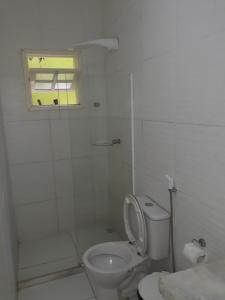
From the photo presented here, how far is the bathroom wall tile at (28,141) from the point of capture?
263 centimetres

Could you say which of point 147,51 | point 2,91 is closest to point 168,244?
point 147,51

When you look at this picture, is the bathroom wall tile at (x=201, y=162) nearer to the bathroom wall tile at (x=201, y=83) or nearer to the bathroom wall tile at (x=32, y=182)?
the bathroom wall tile at (x=201, y=83)

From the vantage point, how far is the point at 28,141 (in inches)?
106

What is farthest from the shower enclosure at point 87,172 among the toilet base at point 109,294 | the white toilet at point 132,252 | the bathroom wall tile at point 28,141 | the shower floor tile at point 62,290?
the toilet base at point 109,294

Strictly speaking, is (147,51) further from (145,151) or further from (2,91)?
(2,91)

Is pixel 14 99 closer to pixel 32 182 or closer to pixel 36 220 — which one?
pixel 32 182

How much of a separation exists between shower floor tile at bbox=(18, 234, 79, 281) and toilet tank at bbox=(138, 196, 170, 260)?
1.05 meters

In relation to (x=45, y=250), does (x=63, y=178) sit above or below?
above

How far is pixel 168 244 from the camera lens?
178 centimetres

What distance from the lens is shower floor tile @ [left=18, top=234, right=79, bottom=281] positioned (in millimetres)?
2393

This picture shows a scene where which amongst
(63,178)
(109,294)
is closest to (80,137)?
(63,178)

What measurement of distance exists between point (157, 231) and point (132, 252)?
359 mm

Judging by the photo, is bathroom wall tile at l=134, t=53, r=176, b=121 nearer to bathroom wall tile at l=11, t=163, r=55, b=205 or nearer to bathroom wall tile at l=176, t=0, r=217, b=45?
bathroom wall tile at l=176, t=0, r=217, b=45

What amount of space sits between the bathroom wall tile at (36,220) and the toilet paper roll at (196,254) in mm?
1900
